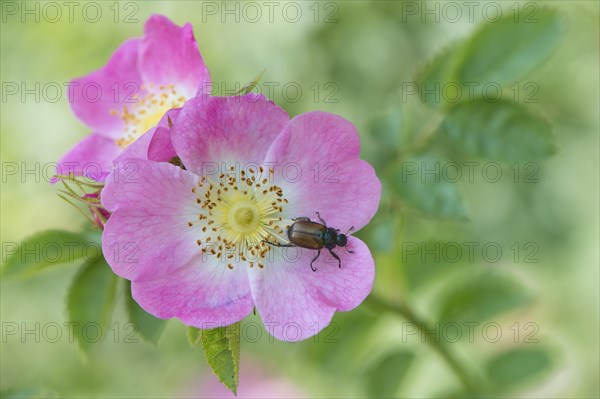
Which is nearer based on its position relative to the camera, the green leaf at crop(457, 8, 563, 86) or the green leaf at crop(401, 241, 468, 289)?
the green leaf at crop(457, 8, 563, 86)

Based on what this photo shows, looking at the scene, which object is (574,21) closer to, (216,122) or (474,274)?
(474,274)

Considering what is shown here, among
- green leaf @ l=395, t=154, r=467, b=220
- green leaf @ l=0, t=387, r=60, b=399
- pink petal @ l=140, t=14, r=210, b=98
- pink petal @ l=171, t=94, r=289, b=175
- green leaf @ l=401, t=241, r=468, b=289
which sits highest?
pink petal @ l=140, t=14, r=210, b=98

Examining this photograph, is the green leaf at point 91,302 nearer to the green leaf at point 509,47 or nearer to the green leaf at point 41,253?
the green leaf at point 41,253

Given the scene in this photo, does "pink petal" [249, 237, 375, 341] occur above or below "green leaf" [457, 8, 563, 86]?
below

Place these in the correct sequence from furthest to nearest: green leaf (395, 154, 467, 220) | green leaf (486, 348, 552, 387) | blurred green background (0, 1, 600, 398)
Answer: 1. blurred green background (0, 1, 600, 398)
2. green leaf (486, 348, 552, 387)
3. green leaf (395, 154, 467, 220)

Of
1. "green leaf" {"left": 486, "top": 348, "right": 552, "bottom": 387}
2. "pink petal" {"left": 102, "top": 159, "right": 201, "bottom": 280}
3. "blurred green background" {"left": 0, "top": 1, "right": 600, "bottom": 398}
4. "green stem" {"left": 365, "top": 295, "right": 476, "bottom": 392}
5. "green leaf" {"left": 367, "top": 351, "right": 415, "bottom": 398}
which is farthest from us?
"blurred green background" {"left": 0, "top": 1, "right": 600, "bottom": 398}

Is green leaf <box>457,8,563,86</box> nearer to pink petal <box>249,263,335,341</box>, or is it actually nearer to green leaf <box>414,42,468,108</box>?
green leaf <box>414,42,468,108</box>

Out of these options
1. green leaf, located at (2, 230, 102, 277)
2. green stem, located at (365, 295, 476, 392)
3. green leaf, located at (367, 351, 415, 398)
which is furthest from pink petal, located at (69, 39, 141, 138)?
green leaf, located at (367, 351, 415, 398)
